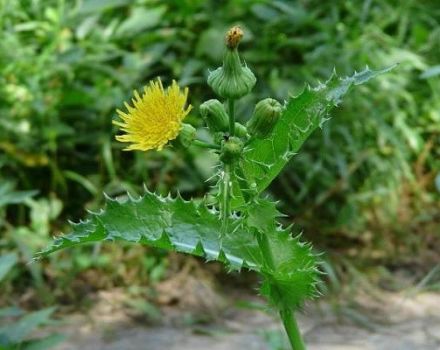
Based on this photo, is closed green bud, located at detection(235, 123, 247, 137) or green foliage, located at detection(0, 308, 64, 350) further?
green foliage, located at detection(0, 308, 64, 350)

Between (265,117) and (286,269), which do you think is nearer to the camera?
(265,117)

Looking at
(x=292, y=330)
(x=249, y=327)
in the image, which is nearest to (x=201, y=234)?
(x=292, y=330)

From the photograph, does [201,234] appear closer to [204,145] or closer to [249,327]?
[204,145]

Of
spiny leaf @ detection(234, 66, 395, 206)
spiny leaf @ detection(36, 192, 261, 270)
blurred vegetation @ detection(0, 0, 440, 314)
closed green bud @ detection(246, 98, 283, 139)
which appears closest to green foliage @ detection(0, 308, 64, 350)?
spiny leaf @ detection(36, 192, 261, 270)

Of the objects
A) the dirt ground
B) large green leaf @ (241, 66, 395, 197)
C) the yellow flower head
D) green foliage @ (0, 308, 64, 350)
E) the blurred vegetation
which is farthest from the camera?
the blurred vegetation

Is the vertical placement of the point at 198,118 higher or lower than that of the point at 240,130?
higher

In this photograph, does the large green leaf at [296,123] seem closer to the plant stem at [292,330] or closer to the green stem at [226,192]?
the green stem at [226,192]

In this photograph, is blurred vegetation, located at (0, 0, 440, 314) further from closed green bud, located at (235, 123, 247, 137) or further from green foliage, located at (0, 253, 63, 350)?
closed green bud, located at (235, 123, 247, 137)
